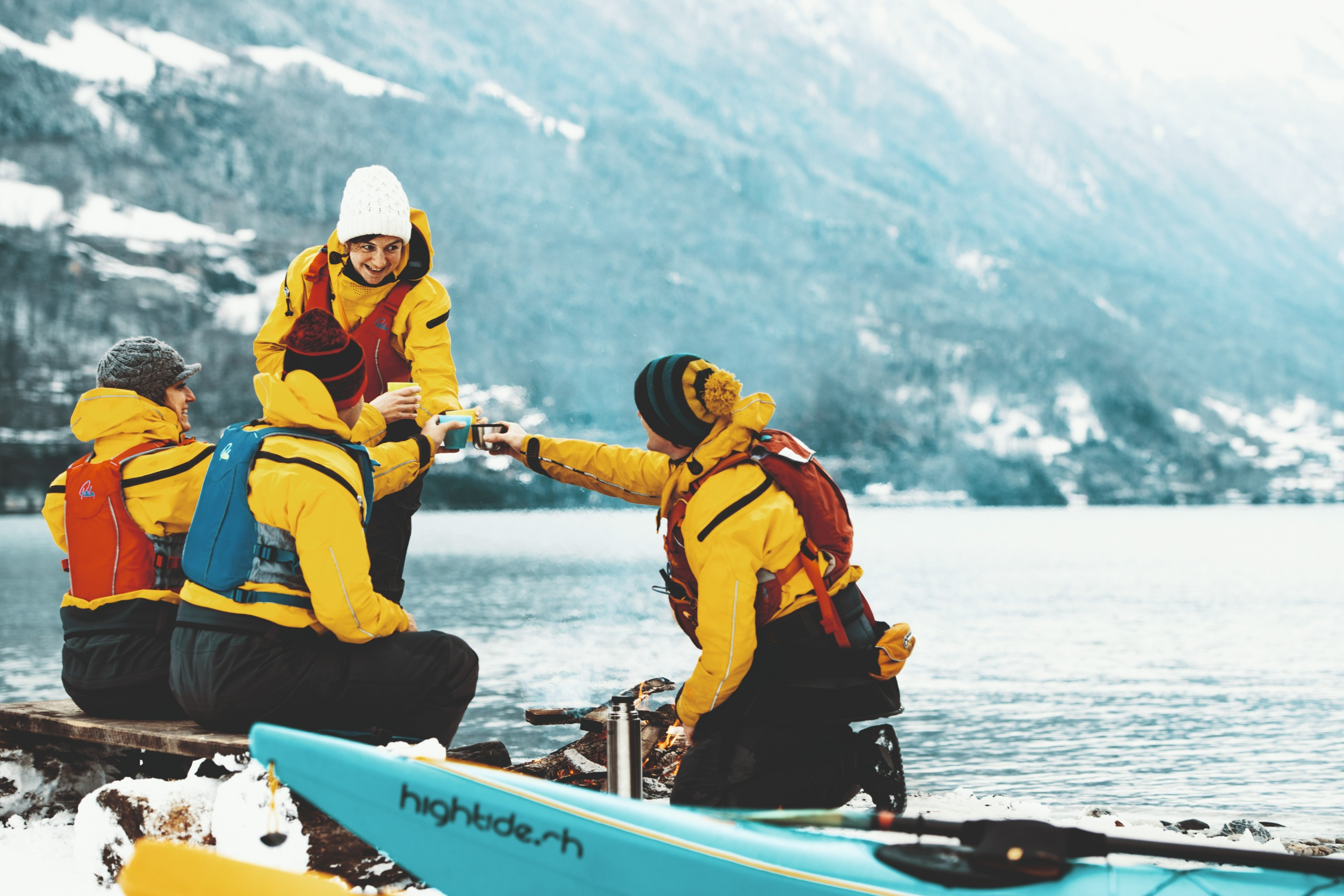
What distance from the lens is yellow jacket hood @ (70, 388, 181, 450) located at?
4.89 metres

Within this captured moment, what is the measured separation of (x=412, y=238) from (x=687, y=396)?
2.08m

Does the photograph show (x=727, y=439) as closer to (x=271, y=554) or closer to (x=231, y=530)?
(x=271, y=554)

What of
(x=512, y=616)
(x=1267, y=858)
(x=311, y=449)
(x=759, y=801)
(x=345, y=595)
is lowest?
(x=512, y=616)

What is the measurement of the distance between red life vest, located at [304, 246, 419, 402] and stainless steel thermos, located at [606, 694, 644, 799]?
2288 millimetres

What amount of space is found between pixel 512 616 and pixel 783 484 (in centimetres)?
2196

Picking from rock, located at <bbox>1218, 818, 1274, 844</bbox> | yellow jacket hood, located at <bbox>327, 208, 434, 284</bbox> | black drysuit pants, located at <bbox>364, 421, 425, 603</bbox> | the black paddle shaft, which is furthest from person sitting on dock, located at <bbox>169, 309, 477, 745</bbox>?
rock, located at <bbox>1218, 818, 1274, 844</bbox>

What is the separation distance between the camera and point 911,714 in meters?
13.2

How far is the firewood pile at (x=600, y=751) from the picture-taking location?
20.6 feet

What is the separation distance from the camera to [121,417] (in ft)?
16.1

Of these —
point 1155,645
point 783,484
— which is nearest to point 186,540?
point 783,484

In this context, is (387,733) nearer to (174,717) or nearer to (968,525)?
(174,717)

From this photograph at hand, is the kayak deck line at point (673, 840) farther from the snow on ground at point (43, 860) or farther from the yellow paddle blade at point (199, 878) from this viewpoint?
the snow on ground at point (43, 860)

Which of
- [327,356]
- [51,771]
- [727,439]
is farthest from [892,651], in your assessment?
[51,771]

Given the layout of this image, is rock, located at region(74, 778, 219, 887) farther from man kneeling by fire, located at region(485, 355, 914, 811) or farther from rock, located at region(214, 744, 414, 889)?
man kneeling by fire, located at region(485, 355, 914, 811)
